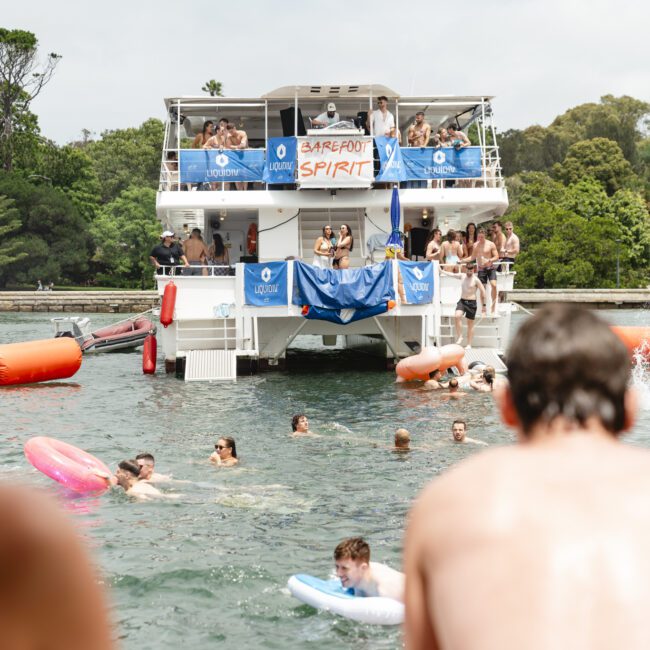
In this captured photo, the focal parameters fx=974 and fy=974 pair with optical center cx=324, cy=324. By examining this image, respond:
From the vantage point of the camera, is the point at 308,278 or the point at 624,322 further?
the point at 624,322

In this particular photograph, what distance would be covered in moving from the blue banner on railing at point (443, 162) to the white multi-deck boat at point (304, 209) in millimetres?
30

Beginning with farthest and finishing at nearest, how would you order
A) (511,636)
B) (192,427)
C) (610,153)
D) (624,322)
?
(610,153) → (624,322) → (192,427) → (511,636)

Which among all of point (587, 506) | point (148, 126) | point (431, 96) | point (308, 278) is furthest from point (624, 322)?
point (148, 126)

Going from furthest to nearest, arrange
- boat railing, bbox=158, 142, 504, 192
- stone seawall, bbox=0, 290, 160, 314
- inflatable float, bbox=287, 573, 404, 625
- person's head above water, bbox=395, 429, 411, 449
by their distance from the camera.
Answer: stone seawall, bbox=0, 290, 160, 314, boat railing, bbox=158, 142, 504, 192, person's head above water, bbox=395, 429, 411, 449, inflatable float, bbox=287, 573, 404, 625

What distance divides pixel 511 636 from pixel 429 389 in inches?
803

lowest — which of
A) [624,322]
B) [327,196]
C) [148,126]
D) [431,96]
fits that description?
[624,322]

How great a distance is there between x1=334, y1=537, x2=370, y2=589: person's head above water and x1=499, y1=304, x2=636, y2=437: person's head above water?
6.13 metres

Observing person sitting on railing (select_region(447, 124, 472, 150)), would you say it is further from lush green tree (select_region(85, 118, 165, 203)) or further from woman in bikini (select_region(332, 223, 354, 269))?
lush green tree (select_region(85, 118, 165, 203))

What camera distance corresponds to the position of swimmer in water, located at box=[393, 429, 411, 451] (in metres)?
14.9

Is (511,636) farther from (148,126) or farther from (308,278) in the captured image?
(148,126)

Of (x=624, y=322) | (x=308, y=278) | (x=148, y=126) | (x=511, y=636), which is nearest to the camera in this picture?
(x=511, y=636)

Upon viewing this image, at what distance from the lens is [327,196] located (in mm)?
26281

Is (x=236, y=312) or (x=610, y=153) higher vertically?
(x=610, y=153)

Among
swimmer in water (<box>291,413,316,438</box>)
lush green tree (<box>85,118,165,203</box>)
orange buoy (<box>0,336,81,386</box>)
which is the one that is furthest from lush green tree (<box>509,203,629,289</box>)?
swimmer in water (<box>291,413,316,438</box>)
